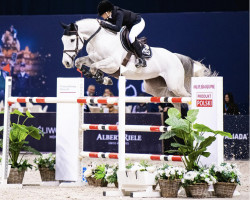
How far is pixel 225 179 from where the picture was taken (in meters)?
4.27

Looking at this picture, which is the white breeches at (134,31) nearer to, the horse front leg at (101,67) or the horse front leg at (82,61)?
the horse front leg at (101,67)

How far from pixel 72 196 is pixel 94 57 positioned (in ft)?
5.41

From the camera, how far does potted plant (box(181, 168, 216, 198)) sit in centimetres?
414

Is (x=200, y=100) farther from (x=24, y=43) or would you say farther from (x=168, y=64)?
(x=24, y=43)

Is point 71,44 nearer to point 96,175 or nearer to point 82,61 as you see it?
point 82,61

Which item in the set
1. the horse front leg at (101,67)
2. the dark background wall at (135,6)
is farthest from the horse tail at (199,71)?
the dark background wall at (135,6)

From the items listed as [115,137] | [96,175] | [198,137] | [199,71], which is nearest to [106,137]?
[115,137]

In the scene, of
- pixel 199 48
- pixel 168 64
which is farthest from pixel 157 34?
pixel 168 64

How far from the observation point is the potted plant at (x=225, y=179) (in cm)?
425

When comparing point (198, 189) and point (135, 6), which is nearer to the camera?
point (198, 189)

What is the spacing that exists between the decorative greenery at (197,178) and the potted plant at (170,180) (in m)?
0.05

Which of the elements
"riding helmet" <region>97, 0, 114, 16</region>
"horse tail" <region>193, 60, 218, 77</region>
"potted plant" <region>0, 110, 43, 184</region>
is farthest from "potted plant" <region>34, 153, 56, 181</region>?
"horse tail" <region>193, 60, 218, 77</region>

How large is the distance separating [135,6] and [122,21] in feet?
20.0

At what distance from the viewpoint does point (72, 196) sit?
13.8 feet
